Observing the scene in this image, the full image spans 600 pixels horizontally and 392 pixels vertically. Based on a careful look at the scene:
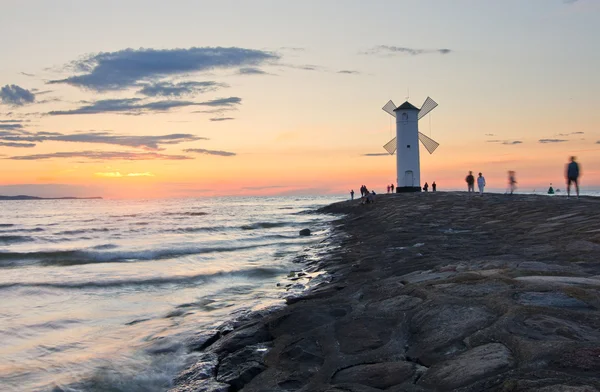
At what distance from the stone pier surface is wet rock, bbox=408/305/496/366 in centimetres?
1

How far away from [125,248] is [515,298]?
22.8m

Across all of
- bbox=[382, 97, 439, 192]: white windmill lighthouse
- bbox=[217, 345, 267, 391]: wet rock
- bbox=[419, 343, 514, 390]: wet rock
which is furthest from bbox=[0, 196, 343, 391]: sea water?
bbox=[382, 97, 439, 192]: white windmill lighthouse

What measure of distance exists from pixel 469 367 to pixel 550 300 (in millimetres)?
1732

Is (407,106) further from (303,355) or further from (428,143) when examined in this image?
(303,355)

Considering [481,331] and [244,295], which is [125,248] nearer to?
[244,295]

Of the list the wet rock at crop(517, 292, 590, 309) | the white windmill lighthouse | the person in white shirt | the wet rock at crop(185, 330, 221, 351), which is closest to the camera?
the wet rock at crop(517, 292, 590, 309)

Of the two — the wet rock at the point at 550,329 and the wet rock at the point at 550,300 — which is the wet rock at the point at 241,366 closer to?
the wet rock at the point at 550,329

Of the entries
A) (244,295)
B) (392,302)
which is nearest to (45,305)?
(244,295)

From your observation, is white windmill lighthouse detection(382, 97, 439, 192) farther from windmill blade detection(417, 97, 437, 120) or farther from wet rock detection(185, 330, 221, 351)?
wet rock detection(185, 330, 221, 351)

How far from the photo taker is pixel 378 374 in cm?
401

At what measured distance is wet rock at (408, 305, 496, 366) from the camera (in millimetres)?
4258

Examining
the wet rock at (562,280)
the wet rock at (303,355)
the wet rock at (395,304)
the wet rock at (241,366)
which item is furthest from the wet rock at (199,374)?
the wet rock at (562,280)

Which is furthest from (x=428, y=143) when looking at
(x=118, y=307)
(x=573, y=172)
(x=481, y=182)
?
(x=118, y=307)

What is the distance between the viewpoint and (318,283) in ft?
32.6
